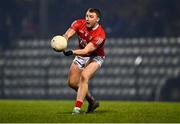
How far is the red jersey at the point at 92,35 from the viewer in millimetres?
14641

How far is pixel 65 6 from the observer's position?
24.9 m

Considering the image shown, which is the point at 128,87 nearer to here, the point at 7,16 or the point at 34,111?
the point at 7,16

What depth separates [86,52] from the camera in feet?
47.2

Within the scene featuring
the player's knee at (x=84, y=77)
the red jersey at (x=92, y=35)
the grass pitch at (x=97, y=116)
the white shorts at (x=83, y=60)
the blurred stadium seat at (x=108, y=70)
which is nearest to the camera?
the grass pitch at (x=97, y=116)

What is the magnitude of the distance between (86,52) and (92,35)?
48 centimetres

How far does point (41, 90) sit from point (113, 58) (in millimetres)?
2182

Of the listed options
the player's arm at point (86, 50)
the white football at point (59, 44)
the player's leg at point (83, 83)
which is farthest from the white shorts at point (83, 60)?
the white football at point (59, 44)

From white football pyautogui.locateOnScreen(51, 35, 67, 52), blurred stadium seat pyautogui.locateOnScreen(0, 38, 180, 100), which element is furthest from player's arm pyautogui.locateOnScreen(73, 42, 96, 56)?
blurred stadium seat pyautogui.locateOnScreen(0, 38, 180, 100)

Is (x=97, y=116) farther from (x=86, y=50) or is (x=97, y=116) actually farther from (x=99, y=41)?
(x=99, y=41)

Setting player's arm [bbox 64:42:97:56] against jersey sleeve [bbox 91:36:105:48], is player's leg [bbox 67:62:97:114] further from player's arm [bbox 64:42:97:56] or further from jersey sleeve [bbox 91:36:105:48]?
jersey sleeve [bbox 91:36:105:48]

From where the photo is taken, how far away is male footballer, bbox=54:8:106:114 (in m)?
14.4

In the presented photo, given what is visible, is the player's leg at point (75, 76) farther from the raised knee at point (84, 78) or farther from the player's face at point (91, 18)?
the player's face at point (91, 18)

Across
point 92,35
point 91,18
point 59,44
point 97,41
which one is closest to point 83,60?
point 92,35

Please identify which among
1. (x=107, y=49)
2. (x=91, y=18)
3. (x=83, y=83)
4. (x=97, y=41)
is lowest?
(x=83, y=83)
